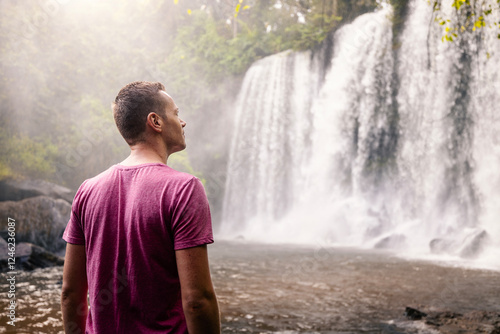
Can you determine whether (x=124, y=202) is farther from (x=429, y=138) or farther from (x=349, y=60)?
(x=349, y=60)

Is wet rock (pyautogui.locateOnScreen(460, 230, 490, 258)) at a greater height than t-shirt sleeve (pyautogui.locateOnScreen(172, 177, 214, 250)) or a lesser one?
lesser

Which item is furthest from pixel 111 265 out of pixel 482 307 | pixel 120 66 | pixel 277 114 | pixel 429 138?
pixel 277 114

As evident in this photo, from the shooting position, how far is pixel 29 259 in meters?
9.20

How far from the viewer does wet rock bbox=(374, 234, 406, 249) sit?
15505mm

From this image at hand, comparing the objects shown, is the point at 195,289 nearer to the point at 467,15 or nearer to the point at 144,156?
the point at 144,156

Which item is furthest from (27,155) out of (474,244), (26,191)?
(474,244)

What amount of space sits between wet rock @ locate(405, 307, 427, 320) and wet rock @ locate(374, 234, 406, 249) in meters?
10.3

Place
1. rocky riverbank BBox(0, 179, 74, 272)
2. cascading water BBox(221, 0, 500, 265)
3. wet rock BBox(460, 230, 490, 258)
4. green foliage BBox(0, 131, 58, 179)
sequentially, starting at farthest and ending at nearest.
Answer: green foliage BBox(0, 131, 58, 179) < cascading water BBox(221, 0, 500, 265) < wet rock BBox(460, 230, 490, 258) < rocky riverbank BBox(0, 179, 74, 272)

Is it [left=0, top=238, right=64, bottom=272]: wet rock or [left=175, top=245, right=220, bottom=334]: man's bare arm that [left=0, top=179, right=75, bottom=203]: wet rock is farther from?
[left=175, top=245, right=220, bottom=334]: man's bare arm

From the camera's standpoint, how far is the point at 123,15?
21.6 metres

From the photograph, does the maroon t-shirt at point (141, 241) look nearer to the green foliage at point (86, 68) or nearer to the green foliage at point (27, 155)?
the green foliage at point (86, 68)

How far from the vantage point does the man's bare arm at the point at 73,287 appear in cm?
171

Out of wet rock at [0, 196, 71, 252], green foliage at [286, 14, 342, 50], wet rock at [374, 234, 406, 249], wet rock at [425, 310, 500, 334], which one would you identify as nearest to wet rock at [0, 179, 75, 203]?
wet rock at [0, 196, 71, 252]

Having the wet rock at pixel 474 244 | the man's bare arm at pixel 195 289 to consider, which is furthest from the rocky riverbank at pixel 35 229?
the wet rock at pixel 474 244
